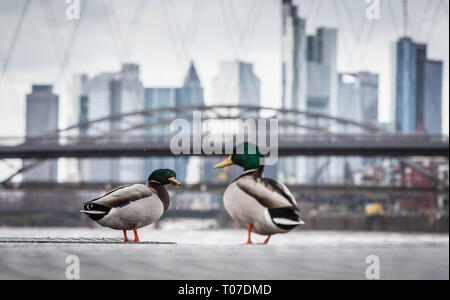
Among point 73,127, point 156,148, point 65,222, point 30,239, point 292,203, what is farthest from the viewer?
point 65,222

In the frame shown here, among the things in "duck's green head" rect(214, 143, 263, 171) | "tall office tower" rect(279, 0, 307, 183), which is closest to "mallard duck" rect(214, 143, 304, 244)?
"duck's green head" rect(214, 143, 263, 171)

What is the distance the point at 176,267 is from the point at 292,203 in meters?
3.07

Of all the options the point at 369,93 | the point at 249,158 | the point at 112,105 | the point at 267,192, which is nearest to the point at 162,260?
the point at 249,158

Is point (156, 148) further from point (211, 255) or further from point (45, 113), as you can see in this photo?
point (211, 255)

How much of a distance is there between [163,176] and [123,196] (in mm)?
428

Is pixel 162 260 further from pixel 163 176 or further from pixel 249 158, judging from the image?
pixel 249 158

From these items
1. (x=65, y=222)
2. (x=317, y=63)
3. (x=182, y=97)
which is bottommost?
(x=65, y=222)

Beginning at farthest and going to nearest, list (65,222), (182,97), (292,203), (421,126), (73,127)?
1. (421,126)
2. (182,97)
3. (65,222)
4. (73,127)
5. (292,203)

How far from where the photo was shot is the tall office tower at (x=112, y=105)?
7006 centimetres

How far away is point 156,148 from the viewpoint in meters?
43.5

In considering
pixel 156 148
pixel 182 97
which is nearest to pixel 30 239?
pixel 156 148

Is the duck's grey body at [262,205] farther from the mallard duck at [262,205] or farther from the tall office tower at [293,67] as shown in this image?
the tall office tower at [293,67]

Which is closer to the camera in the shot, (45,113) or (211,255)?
(211,255)

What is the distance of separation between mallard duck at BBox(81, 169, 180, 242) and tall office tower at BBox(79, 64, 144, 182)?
5516 centimetres
